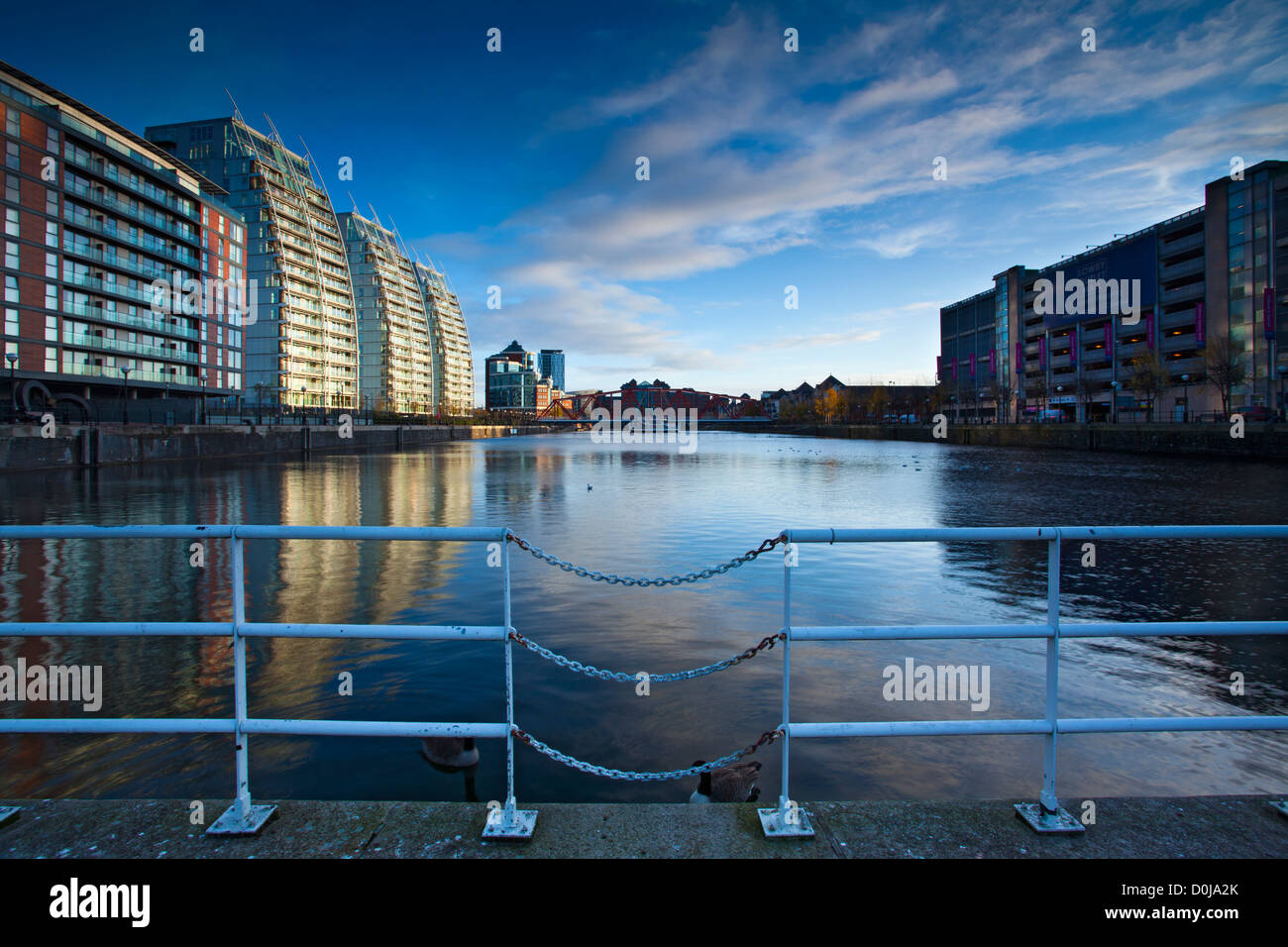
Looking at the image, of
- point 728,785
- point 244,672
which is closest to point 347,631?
point 244,672

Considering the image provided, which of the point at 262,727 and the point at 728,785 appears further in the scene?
the point at 728,785

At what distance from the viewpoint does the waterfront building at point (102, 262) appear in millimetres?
56906

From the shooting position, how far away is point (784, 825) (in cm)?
354

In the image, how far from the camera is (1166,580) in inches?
560

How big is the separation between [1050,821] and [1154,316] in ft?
362

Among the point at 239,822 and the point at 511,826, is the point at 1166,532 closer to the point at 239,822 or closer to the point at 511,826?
the point at 511,826

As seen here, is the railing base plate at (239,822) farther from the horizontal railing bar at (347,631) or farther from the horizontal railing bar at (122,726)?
the horizontal railing bar at (347,631)

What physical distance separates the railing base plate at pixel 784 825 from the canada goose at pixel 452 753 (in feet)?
12.3

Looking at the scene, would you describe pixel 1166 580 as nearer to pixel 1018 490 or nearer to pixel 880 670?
pixel 880 670

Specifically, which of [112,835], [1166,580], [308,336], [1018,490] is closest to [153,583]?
[112,835]

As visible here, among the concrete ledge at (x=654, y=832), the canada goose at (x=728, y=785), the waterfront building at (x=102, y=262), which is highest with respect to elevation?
the waterfront building at (x=102, y=262)

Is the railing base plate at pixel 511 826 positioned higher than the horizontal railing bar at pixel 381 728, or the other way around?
the horizontal railing bar at pixel 381 728

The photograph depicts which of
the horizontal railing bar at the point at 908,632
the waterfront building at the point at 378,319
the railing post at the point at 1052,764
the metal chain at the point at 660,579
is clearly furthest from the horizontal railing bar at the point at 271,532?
the waterfront building at the point at 378,319
